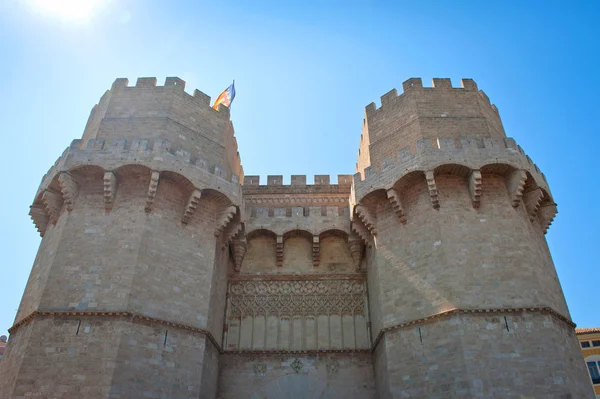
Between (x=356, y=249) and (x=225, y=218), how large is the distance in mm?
4060

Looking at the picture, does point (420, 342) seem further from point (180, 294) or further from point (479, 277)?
point (180, 294)

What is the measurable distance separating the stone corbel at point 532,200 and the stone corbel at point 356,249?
463cm

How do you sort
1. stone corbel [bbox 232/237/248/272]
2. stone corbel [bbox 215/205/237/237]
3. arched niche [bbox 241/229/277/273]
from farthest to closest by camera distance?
arched niche [bbox 241/229/277/273] → stone corbel [bbox 232/237/248/272] → stone corbel [bbox 215/205/237/237]

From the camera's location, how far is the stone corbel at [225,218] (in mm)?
12859

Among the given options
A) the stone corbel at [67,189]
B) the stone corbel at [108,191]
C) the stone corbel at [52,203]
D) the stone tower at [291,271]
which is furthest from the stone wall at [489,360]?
the stone corbel at [52,203]

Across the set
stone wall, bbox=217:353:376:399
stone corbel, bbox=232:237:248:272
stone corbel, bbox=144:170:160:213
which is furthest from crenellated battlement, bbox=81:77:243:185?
stone wall, bbox=217:353:376:399

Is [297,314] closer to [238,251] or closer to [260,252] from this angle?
[260,252]

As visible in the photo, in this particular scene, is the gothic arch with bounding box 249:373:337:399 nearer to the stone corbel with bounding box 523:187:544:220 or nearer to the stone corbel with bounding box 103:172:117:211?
the stone corbel with bounding box 103:172:117:211

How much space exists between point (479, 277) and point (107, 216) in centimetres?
915

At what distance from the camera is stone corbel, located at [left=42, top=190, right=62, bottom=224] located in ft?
40.7

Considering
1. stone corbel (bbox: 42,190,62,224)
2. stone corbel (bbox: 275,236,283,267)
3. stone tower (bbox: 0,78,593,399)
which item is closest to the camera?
stone tower (bbox: 0,78,593,399)

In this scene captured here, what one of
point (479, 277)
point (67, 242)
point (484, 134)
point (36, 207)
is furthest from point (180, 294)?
point (484, 134)

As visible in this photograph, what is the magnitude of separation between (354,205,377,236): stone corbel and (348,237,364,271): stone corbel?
→ 0.97 m

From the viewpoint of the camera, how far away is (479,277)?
424 inches
